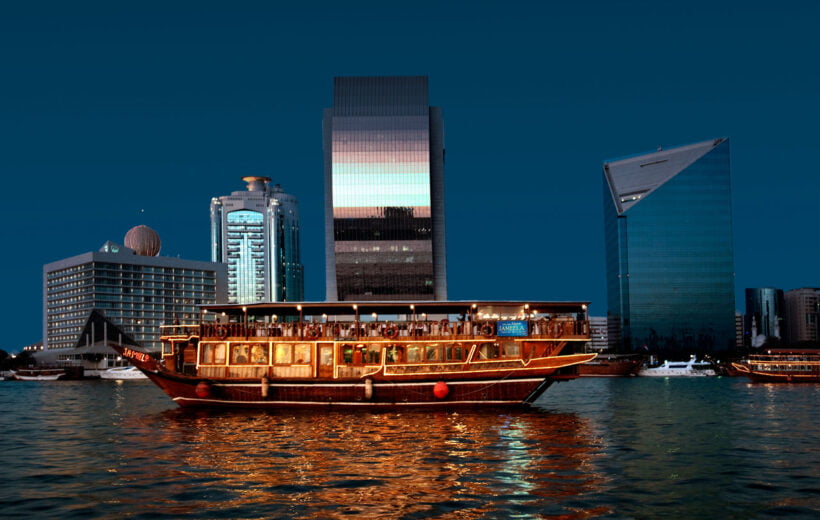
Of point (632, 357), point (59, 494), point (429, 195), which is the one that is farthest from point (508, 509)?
point (632, 357)

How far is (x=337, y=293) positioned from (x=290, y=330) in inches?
5199

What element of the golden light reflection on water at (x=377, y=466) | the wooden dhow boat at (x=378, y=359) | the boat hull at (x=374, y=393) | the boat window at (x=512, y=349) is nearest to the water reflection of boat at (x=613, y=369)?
the wooden dhow boat at (x=378, y=359)

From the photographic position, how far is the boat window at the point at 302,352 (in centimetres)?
4922

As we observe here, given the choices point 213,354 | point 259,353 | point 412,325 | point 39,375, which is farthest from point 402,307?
point 39,375

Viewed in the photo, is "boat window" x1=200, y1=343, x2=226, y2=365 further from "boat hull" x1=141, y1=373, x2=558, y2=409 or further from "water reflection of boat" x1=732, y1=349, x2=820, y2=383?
"water reflection of boat" x1=732, y1=349, x2=820, y2=383

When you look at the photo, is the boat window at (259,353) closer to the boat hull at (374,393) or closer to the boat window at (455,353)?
the boat hull at (374,393)

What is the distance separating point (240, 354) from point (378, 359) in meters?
8.08

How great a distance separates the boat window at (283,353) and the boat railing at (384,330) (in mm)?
488

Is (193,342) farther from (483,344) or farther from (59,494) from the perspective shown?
(59,494)

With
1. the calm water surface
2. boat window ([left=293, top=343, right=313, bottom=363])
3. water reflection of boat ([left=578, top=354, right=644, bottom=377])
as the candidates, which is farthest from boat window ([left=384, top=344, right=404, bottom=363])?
water reflection of boat ([left=578, top=354, right=644, bottom=377])

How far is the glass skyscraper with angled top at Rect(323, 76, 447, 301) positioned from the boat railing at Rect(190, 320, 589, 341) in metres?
128

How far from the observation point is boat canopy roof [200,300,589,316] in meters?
49.2

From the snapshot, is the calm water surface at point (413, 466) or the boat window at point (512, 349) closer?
→ the calm water surface at point (413, 466)

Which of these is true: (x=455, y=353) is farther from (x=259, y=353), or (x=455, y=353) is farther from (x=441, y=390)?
(x=259, y=353)
